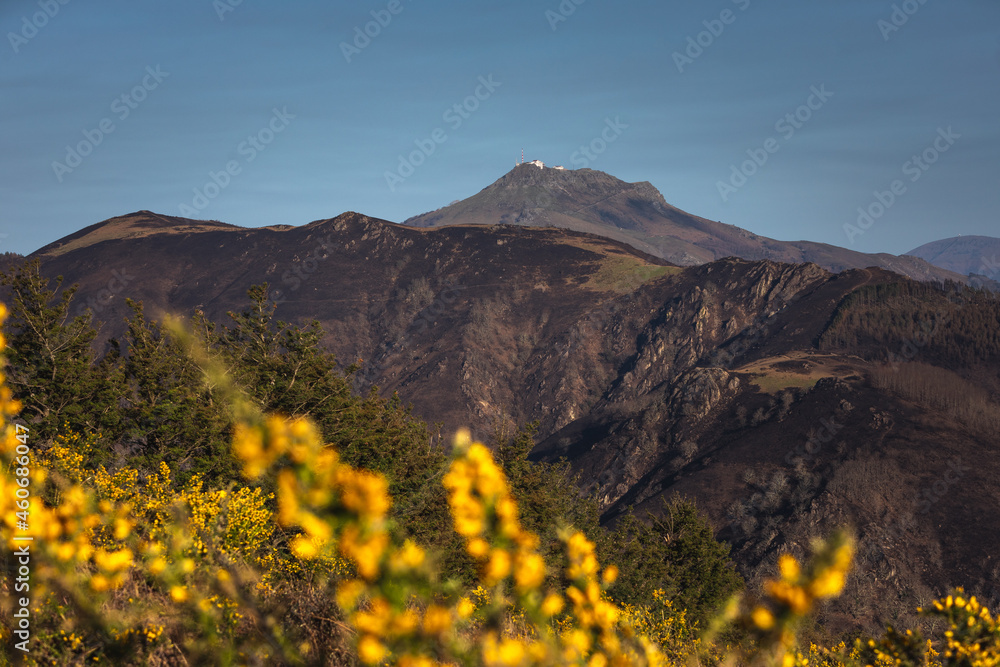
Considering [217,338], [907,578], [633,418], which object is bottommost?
[907,578]

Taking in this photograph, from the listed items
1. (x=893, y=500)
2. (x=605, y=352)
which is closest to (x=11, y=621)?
(x=893, y=500)

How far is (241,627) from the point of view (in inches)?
277

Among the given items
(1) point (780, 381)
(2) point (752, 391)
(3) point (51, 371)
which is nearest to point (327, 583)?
(3) point (51, 371)

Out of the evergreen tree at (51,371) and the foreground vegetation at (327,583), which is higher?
the evergreen tree at (51,371)

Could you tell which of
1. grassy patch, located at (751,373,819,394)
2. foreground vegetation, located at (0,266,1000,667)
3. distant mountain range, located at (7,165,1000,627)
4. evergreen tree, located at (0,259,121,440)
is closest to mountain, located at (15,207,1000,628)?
distant mountain range, located at (7,165,1000,627)

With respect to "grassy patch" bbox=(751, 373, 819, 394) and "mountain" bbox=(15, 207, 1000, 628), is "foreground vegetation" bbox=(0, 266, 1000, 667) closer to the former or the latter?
"mountain" bbox=(15, 207, 1000, 628)

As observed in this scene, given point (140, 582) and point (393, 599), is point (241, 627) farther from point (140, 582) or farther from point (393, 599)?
point (393, 599)

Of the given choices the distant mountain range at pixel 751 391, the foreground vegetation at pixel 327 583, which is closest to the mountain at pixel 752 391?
the distant mountain range at pixel 751 391

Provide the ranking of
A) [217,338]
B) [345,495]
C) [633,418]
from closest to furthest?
A: [345,495] → [217,338] → [633,418]

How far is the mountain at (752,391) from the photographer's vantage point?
75625 millimetres

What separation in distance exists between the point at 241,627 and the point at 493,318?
178863 millimetres

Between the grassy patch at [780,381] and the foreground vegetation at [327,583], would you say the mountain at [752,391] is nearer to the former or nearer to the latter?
the grassy patch at [780,381]

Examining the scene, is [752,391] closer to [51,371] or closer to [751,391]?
[751,391]

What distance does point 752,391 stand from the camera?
370 ft
